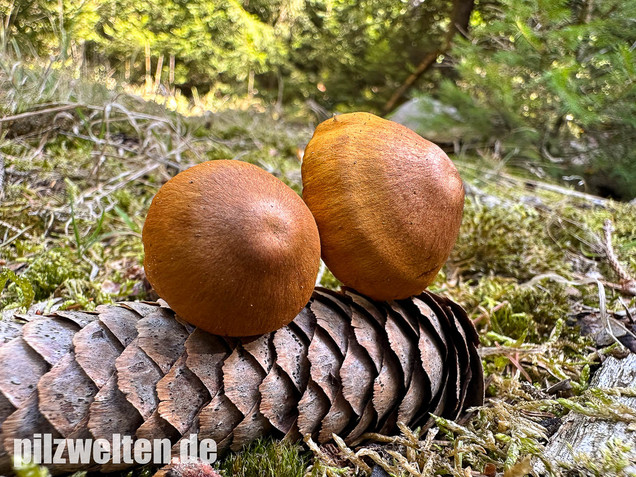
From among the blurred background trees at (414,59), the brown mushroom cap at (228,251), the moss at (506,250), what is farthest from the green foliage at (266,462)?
the blurred background trees at (414,59)

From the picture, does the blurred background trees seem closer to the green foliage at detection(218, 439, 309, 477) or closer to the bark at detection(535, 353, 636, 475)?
the bark at detection(535, 353, 636, 475)

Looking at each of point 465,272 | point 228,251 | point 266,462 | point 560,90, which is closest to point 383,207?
point 228,251

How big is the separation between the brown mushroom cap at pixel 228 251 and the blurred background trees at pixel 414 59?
1.87 metres

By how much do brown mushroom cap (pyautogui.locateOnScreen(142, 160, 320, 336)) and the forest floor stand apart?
0.33 m

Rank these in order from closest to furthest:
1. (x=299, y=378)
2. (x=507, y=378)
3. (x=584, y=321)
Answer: (x=299, y=378), (x=507, y=378), (x=584, y=321)

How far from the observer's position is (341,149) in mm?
1220

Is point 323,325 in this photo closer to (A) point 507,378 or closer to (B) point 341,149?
(B) point 341,149

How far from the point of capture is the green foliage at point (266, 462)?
0.97 metres

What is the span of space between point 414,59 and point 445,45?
1.84 feet

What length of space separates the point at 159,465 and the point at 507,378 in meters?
1.03

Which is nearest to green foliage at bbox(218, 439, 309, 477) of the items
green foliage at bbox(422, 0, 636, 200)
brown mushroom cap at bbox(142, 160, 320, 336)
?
brown mushroom cap at bbox(142, 160, 320, 336)

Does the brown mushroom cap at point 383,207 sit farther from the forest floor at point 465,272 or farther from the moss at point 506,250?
the moss at point 506,250

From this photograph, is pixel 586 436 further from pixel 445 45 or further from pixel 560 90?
pixel 445 45

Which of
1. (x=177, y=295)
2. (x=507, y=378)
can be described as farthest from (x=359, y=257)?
(x=507, y=378)
